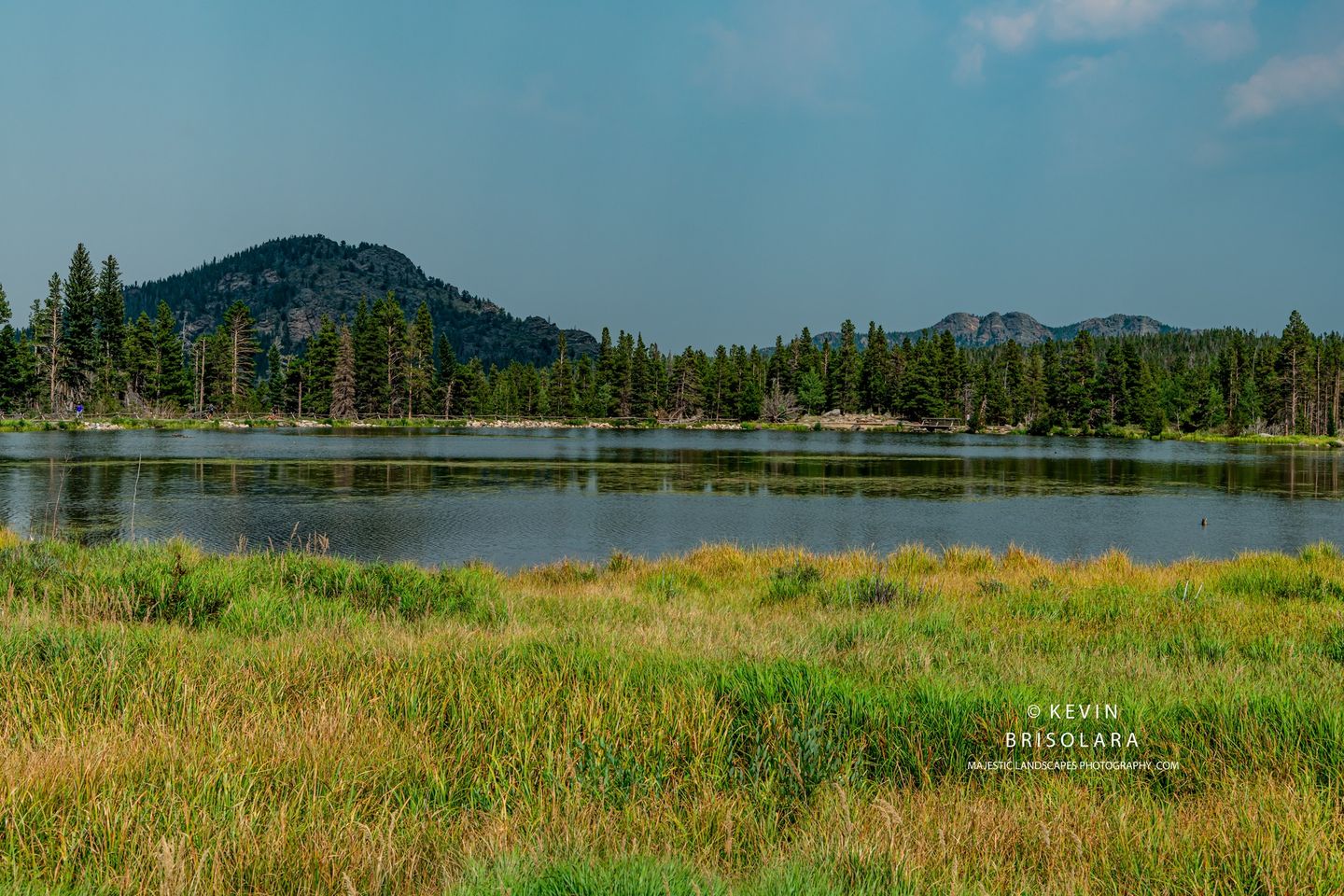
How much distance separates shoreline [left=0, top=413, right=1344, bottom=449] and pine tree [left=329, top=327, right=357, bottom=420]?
212cm

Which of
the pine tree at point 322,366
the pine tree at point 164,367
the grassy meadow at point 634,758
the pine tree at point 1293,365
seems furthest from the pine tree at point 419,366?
the pine tree at point 1293,365

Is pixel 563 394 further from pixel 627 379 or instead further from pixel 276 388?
pixel 276 388

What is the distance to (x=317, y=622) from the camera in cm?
772

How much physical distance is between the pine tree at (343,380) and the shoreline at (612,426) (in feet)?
6.95

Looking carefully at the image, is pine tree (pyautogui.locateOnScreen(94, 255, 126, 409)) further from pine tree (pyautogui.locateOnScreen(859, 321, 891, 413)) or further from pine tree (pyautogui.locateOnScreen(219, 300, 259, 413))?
pine tree (pyautogui.locateOnScreen(859, 321, 891, 413))

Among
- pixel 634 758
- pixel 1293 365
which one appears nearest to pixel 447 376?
pixel 1293 365

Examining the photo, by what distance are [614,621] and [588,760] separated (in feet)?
14.8

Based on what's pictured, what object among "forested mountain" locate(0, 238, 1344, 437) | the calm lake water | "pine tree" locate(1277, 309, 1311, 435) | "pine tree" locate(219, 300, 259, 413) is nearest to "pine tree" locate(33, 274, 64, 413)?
"forested mountain" locate(0, 238, 1344, 437)

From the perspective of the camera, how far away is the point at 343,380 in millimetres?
108625

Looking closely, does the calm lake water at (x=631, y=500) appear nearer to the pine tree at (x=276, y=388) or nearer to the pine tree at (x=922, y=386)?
the pine tree at (x=276, y=388)

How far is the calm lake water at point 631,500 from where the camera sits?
927 inches

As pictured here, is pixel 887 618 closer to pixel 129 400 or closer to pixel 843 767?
pixel 843 767

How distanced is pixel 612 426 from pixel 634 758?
→ 5150 inches

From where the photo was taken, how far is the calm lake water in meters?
23.5
